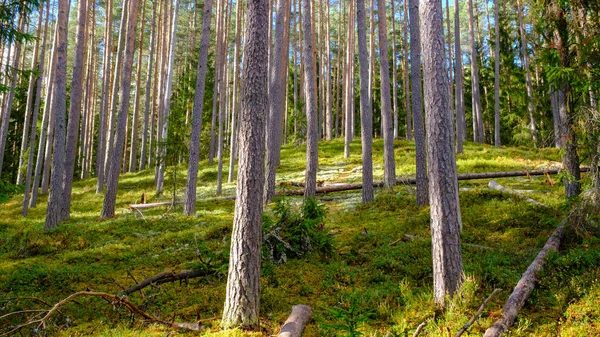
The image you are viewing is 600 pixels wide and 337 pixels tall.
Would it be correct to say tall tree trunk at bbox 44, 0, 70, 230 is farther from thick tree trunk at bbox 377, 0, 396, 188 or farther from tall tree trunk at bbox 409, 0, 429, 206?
tall tree trunk at bbox 409, 0, 429, 206

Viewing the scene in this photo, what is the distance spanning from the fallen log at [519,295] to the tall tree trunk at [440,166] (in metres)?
0.72

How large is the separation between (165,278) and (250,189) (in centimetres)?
324

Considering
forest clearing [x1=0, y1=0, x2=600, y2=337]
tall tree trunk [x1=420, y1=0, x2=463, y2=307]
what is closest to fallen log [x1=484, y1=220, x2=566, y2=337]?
forest clearing [x1=0, y1=0, x2=600, y2=337]

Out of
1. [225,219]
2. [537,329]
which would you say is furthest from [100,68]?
[537,329]

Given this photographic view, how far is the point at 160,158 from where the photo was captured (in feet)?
49.8

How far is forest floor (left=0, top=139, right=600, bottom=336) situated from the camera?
5.00m

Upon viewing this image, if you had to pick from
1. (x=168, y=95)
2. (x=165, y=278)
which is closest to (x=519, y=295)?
(x=165, y=278)

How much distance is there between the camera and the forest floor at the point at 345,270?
500cm

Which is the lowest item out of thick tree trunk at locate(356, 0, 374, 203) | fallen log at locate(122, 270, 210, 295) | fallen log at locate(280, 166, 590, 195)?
fallen log at locate(122, 270, 210, 295)

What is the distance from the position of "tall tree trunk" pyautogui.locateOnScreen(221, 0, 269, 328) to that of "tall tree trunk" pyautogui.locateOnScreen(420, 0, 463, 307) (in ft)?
8.55

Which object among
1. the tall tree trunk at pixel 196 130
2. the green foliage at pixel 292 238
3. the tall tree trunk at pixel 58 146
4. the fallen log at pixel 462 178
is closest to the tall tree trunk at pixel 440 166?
the green foliage at pixel 292 238

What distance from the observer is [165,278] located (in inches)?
276

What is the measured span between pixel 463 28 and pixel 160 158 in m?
32.2

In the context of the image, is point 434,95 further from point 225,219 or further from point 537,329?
point 225,219
